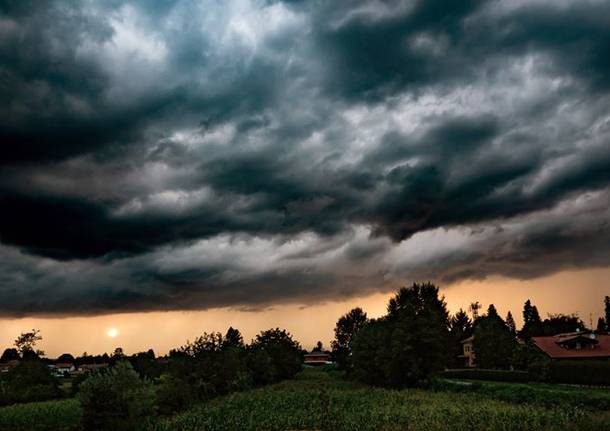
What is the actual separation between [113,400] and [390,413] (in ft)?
71.2

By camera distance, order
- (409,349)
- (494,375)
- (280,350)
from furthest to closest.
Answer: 1. (280,350)
2. (494,375)
3. (409,349)

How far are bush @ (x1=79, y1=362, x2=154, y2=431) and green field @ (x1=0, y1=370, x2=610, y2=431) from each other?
2.09 meters

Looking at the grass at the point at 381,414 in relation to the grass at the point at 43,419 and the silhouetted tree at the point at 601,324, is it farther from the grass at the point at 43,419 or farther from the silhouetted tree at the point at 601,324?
the silhouetted tree at the point at 601,324

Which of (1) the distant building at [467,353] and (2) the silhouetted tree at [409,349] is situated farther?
(1) the distant building at [467,353]

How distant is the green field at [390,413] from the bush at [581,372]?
428 inches

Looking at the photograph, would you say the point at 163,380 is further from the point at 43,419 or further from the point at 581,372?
the point at 581,372

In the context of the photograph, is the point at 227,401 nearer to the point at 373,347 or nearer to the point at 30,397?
the point at 373,347

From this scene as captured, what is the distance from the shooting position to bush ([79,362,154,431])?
126 ft

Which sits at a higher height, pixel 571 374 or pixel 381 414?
pixel 571 374

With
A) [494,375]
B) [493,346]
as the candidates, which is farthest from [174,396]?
[493,346]

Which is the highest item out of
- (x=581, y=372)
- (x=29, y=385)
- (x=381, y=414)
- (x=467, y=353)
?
(x=467, y=353)

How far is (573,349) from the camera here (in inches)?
3130

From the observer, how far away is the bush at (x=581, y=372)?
5400 cm

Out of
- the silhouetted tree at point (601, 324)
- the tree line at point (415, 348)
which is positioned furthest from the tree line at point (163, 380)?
the silhouetted tree at point (601, 324)
